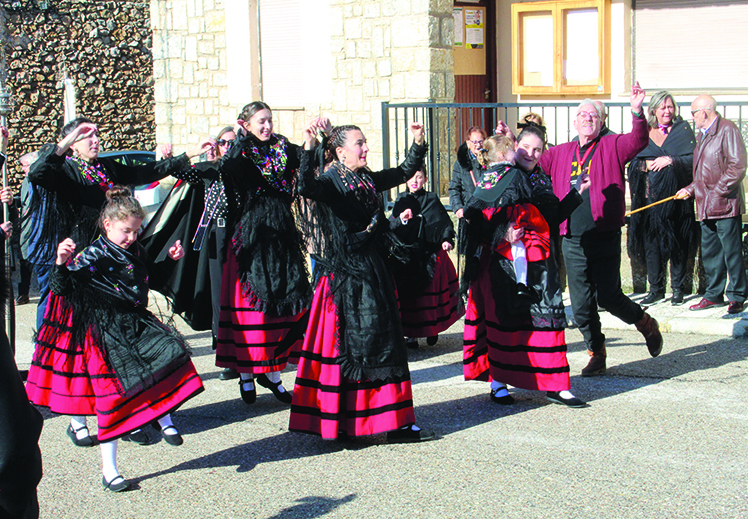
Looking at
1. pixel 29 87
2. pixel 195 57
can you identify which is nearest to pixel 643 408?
pixel 195 57

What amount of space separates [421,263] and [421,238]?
0.20m

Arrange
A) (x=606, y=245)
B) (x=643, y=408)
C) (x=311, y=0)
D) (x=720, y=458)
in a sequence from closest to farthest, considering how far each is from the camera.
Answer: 1. (x=720, y=458)
2. (x=643, y=408)
3. (x=606, y=245)
4. (x=311, y=0)

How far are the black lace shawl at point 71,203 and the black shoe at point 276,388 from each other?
1418 mm

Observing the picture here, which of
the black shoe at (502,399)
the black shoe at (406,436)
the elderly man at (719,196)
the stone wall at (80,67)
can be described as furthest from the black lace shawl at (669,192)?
the stone wall at (80,67)

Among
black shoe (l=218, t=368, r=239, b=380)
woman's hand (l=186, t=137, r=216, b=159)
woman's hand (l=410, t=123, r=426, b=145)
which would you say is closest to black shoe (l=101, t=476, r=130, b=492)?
black shoe (l=218, t=368, r=239, b=380)

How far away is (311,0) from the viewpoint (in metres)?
12.0

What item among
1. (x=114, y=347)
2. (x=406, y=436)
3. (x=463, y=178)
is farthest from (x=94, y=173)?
(x=463, y=178)

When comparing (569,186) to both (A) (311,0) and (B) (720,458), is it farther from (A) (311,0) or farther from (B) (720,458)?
(A) (311,0)

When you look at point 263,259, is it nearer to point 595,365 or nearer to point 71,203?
point 71,203

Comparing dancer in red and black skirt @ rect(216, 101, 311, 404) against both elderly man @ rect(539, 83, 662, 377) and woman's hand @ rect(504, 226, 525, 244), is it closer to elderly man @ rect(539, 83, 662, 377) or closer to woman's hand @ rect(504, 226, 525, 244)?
woman's hand @ rect(504, 226, 525, 244)

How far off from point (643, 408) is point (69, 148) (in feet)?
12.6

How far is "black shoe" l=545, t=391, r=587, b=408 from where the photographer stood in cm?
547

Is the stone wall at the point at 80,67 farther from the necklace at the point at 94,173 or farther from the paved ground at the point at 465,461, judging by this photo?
the paved ground at the point at 465,461

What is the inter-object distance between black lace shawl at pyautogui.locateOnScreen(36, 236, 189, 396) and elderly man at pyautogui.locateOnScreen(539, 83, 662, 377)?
9.52 ft
